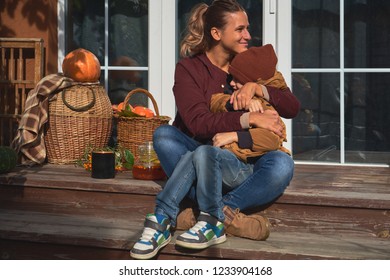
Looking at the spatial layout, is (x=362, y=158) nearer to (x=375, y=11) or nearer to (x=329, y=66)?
(x=329, y=66)

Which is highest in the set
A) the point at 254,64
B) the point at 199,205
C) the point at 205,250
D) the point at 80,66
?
the point at 80,66

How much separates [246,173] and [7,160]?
4.99 feet

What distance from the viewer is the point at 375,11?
418 centimetres

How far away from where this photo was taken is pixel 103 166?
11.7 feet

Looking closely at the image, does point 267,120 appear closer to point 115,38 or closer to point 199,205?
point 199,205

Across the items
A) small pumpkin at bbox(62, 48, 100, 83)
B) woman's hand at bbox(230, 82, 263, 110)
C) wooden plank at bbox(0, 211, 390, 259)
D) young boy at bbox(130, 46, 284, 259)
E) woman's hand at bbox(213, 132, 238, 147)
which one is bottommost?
wooden plank at bbox(0, 211, 390, 259)

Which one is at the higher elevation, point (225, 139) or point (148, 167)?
point (225, 139)

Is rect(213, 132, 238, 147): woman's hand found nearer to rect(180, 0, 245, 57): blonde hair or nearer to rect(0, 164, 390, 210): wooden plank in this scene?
rect(0, 164, 390, 210): wooden plank

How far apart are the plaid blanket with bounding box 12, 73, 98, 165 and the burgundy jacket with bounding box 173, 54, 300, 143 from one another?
3.98 ft

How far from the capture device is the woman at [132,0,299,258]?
9.11ft

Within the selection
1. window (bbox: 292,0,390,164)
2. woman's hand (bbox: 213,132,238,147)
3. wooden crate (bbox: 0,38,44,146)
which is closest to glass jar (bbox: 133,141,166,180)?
woman's hand (bbox: 213,132,238,147)

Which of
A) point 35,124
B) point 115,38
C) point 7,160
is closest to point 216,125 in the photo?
point 7,160

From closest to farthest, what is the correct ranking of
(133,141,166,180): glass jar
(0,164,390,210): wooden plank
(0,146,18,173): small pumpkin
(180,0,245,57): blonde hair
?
(0,164,390,210): wooden plank
(180,0,245,57): blonde hair
(133,141,166,180): glass jar
(0,146,18,173): small pumpkin
